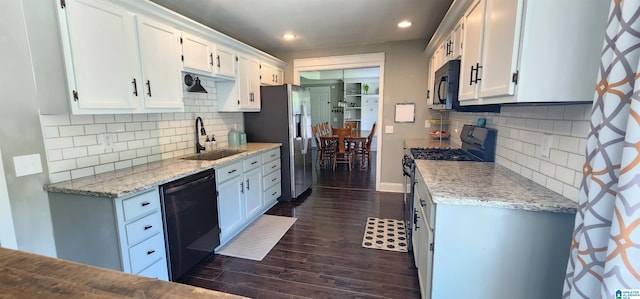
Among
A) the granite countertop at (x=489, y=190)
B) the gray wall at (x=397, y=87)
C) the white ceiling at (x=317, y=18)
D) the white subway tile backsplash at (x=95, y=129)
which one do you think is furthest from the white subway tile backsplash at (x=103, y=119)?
the gray wall at (x=397, y=87)

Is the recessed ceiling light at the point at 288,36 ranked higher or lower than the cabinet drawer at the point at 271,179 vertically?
higher

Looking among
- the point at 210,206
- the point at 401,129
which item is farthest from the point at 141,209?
the point at 401,129

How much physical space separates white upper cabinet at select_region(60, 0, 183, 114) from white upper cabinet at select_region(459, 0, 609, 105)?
2.44 metres

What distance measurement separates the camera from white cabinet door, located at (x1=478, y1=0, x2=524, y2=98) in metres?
1.26

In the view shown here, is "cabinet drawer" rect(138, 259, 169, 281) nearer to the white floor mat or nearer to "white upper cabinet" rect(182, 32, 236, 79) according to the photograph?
the white floor mat

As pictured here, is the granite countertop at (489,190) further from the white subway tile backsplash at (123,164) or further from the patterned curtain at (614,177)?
the white subway tile backsplash at (123,164)

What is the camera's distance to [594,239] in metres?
0.83

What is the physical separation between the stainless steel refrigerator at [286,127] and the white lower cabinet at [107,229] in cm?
216

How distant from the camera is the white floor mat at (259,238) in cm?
256

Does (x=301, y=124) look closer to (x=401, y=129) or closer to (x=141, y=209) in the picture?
(x=401, y=129)

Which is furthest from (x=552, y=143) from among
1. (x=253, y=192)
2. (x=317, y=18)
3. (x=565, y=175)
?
(x=253, y=192)

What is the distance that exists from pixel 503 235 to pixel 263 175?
2.69 m

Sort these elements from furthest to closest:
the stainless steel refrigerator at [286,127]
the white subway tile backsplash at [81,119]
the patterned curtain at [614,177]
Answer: the stainless steel refrigerator at [286,127]
the white subway tile backsplash at [81,119]
the patterned curtain at [614,177]

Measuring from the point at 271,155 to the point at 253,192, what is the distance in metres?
0.64
